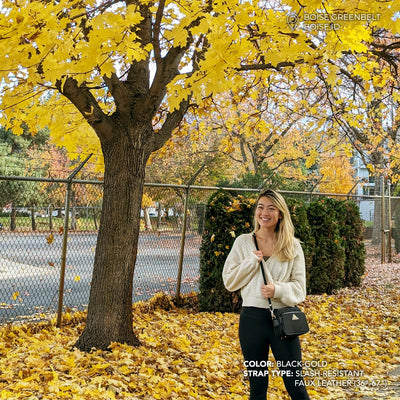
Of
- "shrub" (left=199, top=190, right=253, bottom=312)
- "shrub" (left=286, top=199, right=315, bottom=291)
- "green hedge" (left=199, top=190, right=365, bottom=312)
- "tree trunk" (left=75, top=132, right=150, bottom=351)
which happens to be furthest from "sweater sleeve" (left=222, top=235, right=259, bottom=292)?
"shrub" (left=286, top=199, right=315, bottom=291)

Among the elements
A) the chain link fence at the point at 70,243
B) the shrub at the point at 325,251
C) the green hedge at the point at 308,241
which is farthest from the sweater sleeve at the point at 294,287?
the shrub at the point at 325,251

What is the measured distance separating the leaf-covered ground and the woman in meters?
1.17

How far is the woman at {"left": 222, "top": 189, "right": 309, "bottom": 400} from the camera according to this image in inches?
120

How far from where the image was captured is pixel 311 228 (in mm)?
8781

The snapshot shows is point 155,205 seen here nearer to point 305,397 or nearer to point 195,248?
point 195,248

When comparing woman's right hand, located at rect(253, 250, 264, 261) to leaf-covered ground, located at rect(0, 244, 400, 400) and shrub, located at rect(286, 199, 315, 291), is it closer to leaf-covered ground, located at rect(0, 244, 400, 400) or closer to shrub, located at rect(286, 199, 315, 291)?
leaf-covered ground, located at rect(0, 244, 400, 400)

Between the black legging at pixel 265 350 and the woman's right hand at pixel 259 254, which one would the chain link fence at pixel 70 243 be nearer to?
the woman's right hand at pixel 259 254

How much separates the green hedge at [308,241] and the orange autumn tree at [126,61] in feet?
6.41

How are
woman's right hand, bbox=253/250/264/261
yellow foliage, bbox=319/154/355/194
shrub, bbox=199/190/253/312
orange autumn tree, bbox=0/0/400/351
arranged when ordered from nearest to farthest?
woman's right hand, bbox=253/250/264/261
orange autumn tree, bbox=0/0/400/351
shrub, bbox=199/190/253/312
yellow foliage, bbox=319/154/355/194

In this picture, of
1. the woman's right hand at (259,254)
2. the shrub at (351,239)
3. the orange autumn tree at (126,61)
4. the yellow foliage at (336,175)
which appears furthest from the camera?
the yellow foliage at (336,175)

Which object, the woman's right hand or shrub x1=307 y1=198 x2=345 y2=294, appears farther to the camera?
shrub x1=307 y1=198 x2=345 y2=294

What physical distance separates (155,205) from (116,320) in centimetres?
249

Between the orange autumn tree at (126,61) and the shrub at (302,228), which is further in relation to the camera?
the shrub at (302,228)

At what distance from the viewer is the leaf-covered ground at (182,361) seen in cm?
398
